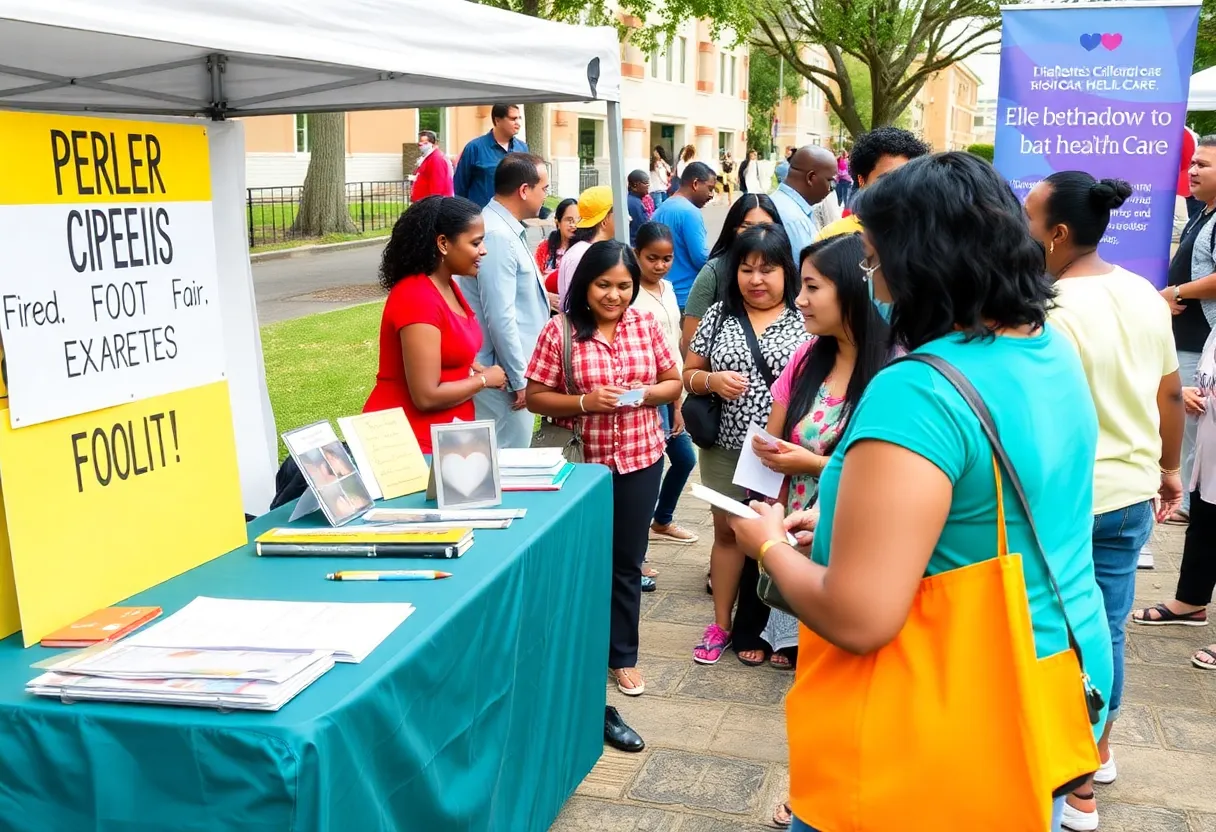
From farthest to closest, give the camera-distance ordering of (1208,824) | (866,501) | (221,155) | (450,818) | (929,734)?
(221,155) → (1208,824) → (450,818) → (929,734) → (866,501)

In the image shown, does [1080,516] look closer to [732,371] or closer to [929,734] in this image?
[929,734]

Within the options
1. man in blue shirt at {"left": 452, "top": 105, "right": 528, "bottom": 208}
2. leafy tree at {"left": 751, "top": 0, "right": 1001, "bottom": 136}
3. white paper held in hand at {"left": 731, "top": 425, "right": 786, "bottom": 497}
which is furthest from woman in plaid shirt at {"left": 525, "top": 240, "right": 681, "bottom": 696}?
leafy tree at {"left": 751, "top": 0, "right": 1001, "bottom": 136}

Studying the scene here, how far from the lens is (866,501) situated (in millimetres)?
1590

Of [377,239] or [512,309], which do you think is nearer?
[512,309]

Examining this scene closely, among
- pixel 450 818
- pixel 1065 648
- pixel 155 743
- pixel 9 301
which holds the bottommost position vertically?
pixel 450 818

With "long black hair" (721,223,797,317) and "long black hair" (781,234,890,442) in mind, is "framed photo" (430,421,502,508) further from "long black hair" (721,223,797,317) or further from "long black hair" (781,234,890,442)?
"long black hair" (721,223,797,317)

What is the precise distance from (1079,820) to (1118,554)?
2.69 feet

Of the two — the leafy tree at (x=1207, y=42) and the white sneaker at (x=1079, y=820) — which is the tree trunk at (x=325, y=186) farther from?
the white sneaker at (x=1079, y=820)

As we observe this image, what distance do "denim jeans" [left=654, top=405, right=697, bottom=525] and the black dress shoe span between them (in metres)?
1.94

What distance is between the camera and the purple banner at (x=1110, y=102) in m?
5.52

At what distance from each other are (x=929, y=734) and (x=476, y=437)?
177cm

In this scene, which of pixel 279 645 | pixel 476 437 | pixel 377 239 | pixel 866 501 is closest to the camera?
pixel 866 501

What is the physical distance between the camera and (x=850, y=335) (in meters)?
3.71

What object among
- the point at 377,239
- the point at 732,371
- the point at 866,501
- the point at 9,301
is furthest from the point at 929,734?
the point at 377,239
